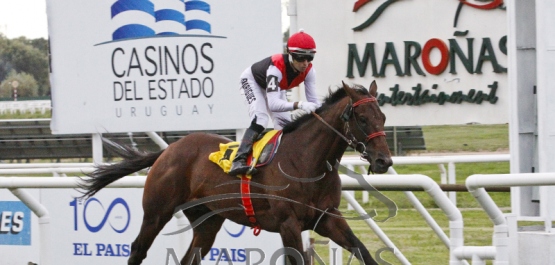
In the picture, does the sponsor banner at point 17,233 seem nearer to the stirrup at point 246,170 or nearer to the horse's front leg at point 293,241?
the stirrup at point 246,170

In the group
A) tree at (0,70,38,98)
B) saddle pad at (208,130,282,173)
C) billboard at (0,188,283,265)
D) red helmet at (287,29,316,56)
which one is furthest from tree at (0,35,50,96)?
red helmet at (287,29,316,56)

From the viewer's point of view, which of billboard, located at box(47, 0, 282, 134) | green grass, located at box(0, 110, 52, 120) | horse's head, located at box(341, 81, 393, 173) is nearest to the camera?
horse's head, located at box(341, 81, 393, 173)

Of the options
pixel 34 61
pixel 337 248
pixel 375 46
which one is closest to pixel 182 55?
pixel 375 46

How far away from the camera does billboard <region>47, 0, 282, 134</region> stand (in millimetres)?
6078

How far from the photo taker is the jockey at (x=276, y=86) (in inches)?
184

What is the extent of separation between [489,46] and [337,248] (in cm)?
165

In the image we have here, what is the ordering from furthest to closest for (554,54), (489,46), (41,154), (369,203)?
1. (41,154)
2. (369,203)
3. (489,46)
4. (554,54)

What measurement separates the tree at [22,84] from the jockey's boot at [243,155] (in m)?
27.2

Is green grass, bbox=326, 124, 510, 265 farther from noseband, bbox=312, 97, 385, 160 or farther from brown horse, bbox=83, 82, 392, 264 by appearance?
noseband, bbox=312, 97, 385, 160

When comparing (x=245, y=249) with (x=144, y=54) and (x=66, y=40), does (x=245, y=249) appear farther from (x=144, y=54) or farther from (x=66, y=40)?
(x=66, y=40)

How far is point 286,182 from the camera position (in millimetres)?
4586

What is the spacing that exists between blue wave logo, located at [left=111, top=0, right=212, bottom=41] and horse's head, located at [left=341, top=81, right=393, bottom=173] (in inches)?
78.5

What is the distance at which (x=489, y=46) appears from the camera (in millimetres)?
5617

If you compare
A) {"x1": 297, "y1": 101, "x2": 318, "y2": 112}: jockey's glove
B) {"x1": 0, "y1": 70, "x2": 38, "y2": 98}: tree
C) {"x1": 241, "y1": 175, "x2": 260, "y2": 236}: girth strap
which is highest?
{"x1": 0, "y1": 70, "x2": 38, "y2": 98}: tree
